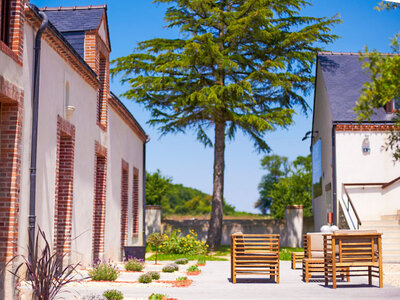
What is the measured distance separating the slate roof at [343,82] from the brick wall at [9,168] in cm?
1519

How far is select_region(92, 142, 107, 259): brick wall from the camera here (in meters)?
14.4

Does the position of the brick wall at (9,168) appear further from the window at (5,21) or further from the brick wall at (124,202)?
the brick wall at (124,202)

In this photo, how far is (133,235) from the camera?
2102 centimetres

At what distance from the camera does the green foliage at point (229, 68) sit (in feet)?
71.7

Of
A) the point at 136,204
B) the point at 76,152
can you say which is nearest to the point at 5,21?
the point at 76,152

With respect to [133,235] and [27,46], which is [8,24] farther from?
[133,235]

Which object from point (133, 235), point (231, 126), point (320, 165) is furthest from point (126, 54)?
point (320, 165)

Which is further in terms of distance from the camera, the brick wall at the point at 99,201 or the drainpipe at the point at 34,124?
the brick wall at the point at 99,201

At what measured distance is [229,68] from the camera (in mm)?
22188

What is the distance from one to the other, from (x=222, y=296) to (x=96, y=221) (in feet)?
22.4

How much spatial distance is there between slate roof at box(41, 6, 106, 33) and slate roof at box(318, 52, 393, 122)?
10645 mm

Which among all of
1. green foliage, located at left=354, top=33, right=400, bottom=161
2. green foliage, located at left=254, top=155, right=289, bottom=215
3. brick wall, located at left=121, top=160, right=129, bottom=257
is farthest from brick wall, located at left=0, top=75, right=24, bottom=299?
green foliage, located at left=254, top=155, right=289, bottom=215

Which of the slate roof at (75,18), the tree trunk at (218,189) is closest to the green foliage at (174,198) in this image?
the tree trunk at (218,189)

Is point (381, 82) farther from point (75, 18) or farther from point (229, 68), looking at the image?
point (229, 68)
